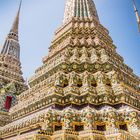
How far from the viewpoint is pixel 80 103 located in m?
10.3

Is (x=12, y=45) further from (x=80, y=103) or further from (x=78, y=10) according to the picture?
(x=80, y=103)

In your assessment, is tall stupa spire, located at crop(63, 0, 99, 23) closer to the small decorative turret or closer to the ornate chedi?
the ornate chedi

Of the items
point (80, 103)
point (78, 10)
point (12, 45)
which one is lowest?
point (80, 103)

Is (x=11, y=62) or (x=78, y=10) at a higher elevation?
(x=11, y=62)

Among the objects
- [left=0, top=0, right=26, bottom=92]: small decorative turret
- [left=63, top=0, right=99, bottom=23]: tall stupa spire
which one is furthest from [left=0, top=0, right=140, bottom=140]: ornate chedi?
[left=0, top=0, right=26, bottom=92]: small decorative turret

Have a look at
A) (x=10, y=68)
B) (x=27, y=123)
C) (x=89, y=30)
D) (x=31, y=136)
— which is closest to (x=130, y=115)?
(x=31, y=136)

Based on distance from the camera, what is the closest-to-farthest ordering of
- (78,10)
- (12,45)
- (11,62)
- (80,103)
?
(80,103)
(78,10)
(11,62)
(12,45)

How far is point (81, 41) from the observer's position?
1532 centimetres

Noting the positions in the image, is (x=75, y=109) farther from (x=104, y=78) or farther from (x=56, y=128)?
(x=104, y=78)

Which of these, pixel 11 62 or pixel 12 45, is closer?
pixel 11 62

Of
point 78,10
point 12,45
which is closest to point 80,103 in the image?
point 78,10

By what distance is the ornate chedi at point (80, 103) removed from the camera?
345 inches

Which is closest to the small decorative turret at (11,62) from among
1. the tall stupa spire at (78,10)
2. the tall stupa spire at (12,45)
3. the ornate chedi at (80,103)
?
the tall stupa spire at (12,45)

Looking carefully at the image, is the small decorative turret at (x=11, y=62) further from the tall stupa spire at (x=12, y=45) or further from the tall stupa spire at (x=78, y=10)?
the tall stupa spire at (x=78, y=10)
